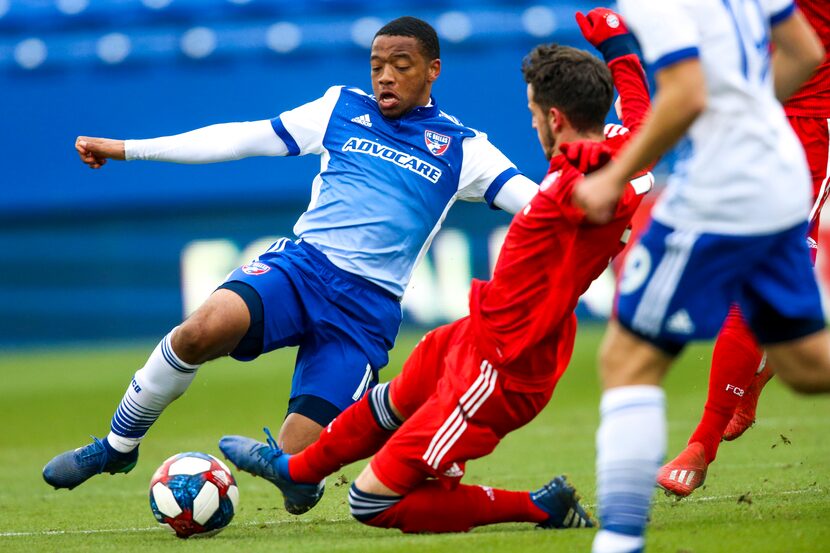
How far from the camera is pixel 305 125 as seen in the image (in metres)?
6.21

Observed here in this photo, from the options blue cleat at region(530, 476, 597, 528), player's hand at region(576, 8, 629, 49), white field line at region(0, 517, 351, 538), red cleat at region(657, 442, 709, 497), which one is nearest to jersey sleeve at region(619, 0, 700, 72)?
player's hand at region(576, 8, 629, 49)

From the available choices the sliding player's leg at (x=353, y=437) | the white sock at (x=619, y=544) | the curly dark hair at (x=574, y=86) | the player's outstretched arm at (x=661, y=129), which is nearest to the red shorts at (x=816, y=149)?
the curly dark hair at (x=574, y=86)

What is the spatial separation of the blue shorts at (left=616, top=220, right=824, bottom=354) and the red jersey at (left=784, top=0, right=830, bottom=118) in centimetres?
219

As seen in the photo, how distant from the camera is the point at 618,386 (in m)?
3.71

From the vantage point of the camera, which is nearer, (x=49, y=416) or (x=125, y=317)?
(x=49, y=416)

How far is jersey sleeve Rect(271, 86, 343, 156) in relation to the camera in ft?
20.2

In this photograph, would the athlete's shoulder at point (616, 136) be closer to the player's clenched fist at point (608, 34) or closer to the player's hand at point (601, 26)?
the player's clenched fist at point (608, 34)

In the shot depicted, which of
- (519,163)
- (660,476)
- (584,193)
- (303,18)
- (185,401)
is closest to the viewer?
(584,193)

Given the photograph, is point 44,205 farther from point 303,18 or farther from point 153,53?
point 303,18

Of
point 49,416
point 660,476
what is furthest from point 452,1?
point 660,476

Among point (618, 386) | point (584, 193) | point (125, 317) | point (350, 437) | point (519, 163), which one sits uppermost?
point (584, 193)

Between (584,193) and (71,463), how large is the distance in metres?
3.20

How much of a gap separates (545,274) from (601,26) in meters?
1.15

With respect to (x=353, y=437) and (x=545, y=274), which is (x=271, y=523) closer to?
(x=353, y=437)
